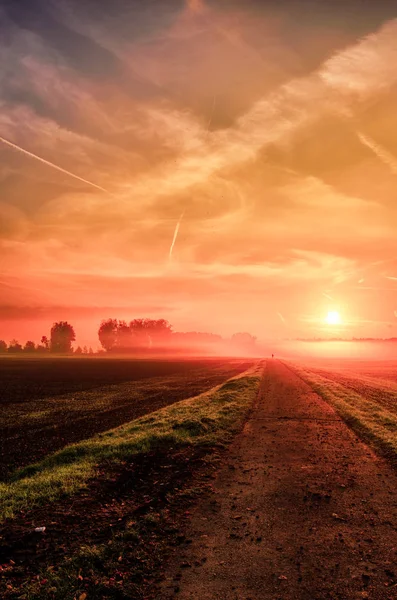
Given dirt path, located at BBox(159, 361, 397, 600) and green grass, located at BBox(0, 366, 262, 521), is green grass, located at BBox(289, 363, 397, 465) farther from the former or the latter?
green grass, located at BBox(0, 366, 262, 521)

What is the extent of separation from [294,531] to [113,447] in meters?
10.1

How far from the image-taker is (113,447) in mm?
16406

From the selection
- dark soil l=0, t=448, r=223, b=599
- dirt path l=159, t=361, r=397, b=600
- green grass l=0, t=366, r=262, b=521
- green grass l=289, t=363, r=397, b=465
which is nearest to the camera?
dirt path l=159, t=361, r=397, b=600

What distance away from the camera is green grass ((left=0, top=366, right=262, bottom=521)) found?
11344 mm

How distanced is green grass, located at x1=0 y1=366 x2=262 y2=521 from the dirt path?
12.9 feet

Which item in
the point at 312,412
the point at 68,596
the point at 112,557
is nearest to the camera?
the point at 68,596

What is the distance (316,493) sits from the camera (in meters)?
10.7

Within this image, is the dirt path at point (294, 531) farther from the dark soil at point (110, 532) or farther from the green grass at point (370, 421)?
the green grass at point (370, 421)

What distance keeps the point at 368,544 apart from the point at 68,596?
6.16 meters

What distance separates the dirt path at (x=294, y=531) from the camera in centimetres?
648

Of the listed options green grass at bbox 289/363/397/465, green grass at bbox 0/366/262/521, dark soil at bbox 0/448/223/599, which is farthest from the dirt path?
green grass at bbox 0/366/262/521

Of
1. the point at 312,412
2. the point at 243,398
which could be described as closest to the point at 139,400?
the point at 243,398

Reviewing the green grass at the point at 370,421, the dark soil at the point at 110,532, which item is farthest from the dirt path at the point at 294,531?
the green grass at the point at 370,421

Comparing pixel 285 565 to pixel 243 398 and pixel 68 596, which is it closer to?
pixel 68 596
